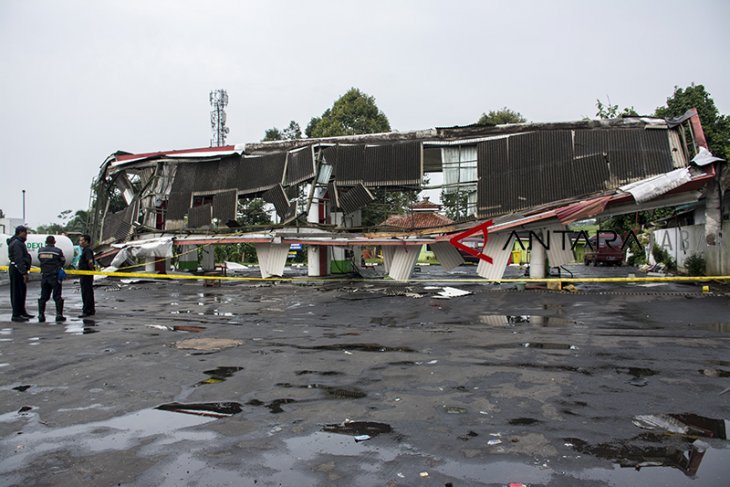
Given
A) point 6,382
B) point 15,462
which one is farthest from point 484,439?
point 6,382

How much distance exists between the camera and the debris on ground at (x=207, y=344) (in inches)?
289

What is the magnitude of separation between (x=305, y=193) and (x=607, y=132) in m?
10.7

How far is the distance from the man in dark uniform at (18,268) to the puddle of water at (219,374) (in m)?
6.50

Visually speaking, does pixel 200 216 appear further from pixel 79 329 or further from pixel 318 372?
pixel 318 372

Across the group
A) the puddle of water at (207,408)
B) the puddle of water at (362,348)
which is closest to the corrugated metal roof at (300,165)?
the puddle of water at (362,348)

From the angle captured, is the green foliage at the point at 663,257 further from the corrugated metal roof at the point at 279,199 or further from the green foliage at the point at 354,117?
the green foliage at the point at 354,117

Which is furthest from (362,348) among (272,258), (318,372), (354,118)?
(354,118)

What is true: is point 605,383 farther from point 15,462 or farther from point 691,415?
point 15,462

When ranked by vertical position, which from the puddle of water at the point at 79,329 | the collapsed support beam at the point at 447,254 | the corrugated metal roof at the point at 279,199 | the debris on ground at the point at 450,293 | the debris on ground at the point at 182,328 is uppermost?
the corrugated metal roof at the point at 279,199

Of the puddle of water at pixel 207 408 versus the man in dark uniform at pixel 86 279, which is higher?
the man in dark uniform at pixel 86 279

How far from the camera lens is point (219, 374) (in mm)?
5863

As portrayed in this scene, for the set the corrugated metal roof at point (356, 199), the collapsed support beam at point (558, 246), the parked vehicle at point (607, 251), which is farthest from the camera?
the parked vehicle at point (607, 251)

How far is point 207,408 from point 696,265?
58.8ft

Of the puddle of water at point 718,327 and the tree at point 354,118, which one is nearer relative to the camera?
the puddle of water at point 718,327
